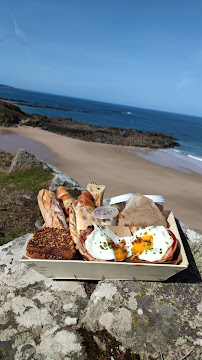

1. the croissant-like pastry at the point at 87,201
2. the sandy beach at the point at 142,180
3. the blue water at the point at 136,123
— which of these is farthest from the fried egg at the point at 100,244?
the blue water at the point at 136,123

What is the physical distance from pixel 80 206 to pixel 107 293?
36.1 inches

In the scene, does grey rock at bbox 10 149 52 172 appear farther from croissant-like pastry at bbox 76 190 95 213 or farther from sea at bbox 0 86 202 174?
sea at bbox 0 86 202 174

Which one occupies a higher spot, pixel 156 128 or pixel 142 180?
pixel 156 128

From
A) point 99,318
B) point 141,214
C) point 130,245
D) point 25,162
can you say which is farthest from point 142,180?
point 99,318

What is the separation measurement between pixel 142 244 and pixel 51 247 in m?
0.78

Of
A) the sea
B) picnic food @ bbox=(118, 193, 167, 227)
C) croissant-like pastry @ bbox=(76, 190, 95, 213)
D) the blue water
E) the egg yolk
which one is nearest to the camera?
the egg yolk

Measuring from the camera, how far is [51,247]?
213 cm

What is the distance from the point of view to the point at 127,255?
213 centimetres

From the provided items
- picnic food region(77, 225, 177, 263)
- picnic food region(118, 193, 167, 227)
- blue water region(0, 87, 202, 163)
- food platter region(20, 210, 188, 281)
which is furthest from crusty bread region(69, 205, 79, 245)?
blue water region(0, 87, 202, 163)

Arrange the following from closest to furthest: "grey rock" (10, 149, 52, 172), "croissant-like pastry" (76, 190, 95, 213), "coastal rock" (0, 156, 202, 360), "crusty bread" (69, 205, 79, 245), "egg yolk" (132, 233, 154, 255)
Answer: "coastal rock" (0, 156, 202, 360)
"egg yolk" (132, 233, 154, 255)
"crusty bread" (69, 205, 79, 245)
"croissant-like pastry" (76, 190, 95, 213)
"grey rock" (10, 149, 52, 172)

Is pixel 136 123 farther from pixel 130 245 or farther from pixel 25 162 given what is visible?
pixel 130 245

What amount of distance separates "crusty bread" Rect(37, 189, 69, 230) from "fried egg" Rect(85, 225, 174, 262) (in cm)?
61

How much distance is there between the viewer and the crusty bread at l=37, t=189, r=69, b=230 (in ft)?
8.89

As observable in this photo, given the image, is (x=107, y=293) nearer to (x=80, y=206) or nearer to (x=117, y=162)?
(x=80, y=206)
